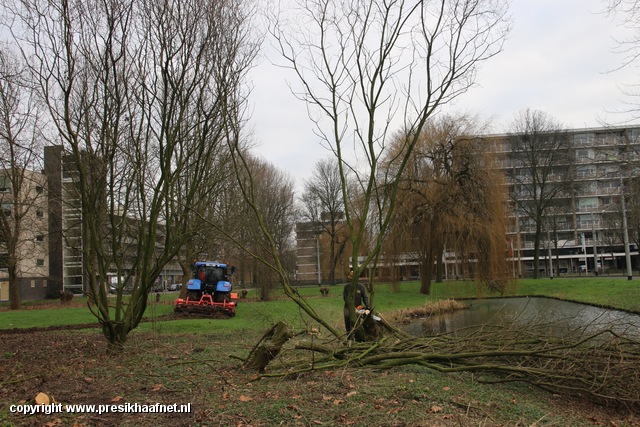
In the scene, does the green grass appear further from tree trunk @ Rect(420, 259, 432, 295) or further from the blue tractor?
the blue tractor

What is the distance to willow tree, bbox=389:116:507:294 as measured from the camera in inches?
981

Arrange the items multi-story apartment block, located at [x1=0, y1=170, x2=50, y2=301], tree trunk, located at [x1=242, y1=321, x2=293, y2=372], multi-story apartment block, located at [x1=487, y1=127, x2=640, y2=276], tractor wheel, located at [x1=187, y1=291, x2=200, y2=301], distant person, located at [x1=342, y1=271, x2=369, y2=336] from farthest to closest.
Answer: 1. multi-story apartment block, located at [x1=0, y1=170, x2=50, y2=301]
2. tractor wheel, located at [x1=187, y1=291, x2=200, y2=301]
3. multi-story apartment block, located at [x1=487, y1=127, x2=640, y2=276]
4. distant person, located at [x1=342, y1=271, x2=369, y2=336]
5. tree trunk, located at [x1=242, y1=321, x2=293, y2=372]

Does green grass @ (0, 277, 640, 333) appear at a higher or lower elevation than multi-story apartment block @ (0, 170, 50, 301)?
lower

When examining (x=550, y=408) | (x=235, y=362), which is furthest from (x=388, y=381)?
(x=235, y=362)

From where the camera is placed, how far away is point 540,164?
148 ft

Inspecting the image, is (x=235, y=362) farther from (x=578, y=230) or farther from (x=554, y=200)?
(x=578, y=230)

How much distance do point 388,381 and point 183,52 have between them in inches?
253

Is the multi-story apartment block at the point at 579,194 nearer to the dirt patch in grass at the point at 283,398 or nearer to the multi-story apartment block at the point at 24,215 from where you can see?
the dirt patch in grass at the point at 283,398

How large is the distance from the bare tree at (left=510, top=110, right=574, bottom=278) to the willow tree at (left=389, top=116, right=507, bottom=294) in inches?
744

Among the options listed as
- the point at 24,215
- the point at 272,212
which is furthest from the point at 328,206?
the point at 24,215

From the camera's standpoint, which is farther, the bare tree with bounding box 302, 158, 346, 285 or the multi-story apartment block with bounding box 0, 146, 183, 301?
the bare tree with bounding box 302, 158, 346, 285

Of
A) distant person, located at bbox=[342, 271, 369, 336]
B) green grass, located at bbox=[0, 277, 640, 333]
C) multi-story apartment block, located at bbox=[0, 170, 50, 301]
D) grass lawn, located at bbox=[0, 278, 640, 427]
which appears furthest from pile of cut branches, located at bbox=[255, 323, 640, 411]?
multi-story apartment block, located at bbox=[0, 170, 50, 301]

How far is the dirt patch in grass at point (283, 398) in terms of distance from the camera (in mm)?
4602

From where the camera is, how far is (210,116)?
→ 9328mm
